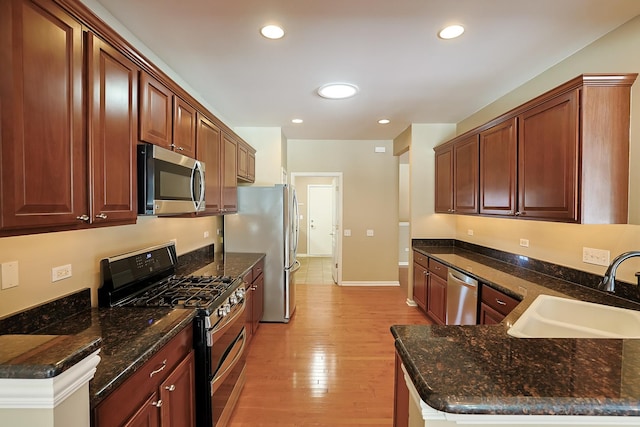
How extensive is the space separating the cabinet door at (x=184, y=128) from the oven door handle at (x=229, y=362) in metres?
1.48

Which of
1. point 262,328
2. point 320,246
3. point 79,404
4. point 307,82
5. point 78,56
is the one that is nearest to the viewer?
point 79,404

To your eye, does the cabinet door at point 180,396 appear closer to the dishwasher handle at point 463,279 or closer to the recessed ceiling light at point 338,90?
the dishwasher handle at point 463,279

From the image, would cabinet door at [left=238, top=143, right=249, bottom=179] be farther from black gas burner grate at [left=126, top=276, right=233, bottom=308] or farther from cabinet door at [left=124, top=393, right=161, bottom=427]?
cabinet door at [left=124, top=393, right=161, bottom=427]

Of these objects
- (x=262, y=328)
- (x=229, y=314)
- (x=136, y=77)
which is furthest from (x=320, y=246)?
(x=136, y=77)

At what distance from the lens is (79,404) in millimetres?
739

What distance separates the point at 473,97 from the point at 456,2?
5.80 feet

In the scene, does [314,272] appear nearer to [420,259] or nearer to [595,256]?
[420,259]

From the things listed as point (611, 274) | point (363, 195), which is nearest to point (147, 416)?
point (611, 274)

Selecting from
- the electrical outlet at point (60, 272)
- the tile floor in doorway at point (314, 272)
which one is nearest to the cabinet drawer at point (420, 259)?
the tile floor in doorway at point (314, 272)

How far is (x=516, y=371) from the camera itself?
3.02 feet

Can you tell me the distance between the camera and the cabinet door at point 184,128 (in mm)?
2053

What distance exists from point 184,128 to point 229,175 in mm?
1019

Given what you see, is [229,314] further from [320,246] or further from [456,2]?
[320,246]

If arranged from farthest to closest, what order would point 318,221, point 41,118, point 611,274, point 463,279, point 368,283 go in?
point 318,221 → point 368,283 → point 463,279 → point 611,274 → point 41,118
